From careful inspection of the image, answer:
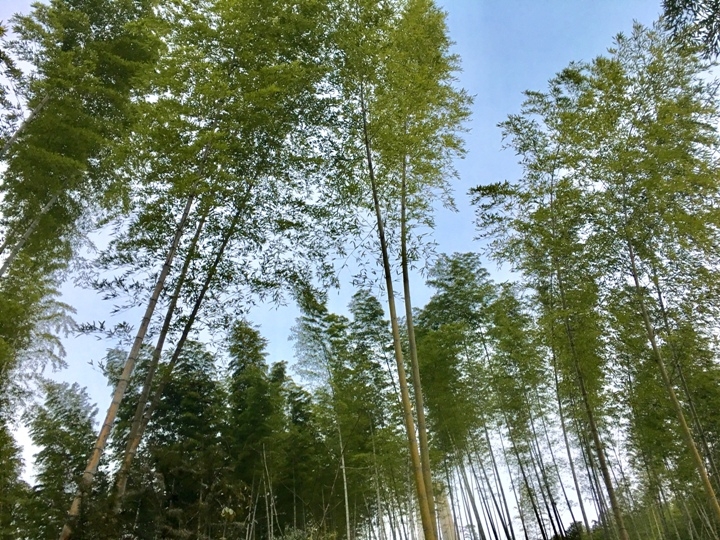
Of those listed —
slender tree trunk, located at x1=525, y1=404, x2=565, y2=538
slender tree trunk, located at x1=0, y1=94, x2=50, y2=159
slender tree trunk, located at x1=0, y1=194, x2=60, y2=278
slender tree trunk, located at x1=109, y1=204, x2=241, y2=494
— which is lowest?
slender tree trunk, located at x1=525, y1=404, x2=565, y2=538

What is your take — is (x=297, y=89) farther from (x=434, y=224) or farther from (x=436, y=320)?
(x=436, y=320)

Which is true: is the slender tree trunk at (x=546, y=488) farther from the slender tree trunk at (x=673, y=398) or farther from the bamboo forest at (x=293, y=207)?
the slender tree trunk at (x=673, y=398)

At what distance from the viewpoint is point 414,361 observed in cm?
377

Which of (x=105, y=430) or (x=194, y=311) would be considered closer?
(x=105, y=430)

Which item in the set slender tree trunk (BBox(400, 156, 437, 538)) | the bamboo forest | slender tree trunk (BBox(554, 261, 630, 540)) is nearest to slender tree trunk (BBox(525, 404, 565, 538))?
the bamboo forest

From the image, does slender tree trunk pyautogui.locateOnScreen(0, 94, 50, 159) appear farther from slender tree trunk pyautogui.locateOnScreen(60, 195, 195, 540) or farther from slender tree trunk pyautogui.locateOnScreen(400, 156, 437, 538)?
slender tree trunk pyautogui.locateOnScreen(400, 156, 437, 538)

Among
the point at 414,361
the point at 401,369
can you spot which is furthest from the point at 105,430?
the point at 414,361

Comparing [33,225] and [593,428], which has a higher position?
[33,225]

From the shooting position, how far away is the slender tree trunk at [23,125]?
5152 millimetres

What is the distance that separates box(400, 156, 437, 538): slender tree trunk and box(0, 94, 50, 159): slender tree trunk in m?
4.58

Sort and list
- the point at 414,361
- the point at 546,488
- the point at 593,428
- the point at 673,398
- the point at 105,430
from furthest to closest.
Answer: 1. the point at 546,488
2. the point at 593,428
3. the point at 673,398
4. the point at 414,361
5. the point at 105,430

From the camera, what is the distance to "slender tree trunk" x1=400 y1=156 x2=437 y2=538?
10.6ft

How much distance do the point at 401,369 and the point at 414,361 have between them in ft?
0.66

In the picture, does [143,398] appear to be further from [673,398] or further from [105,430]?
[673,398]
